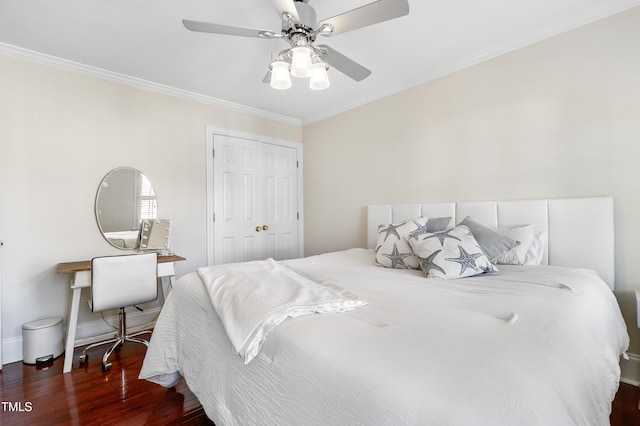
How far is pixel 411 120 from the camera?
3.04m

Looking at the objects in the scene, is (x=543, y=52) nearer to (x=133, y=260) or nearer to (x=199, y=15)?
(x=199, y=15)

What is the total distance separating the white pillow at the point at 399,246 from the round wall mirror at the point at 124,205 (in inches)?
92.8

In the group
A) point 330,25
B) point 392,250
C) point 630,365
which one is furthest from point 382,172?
point 630,365

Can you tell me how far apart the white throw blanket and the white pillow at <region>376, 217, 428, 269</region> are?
84cm

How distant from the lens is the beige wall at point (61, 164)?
241cm

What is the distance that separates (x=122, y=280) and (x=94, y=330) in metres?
0.91

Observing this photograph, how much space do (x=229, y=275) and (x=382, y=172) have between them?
2167 millimetres

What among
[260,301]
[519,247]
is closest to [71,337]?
[260,301]

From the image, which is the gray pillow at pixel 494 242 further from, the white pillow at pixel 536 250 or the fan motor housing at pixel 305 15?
the fan motor housing at pixel 305 15

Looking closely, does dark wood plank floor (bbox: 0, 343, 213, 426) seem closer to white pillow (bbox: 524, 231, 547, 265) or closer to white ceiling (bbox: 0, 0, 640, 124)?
white pillow (bbox: 524, 231, 547, 265)

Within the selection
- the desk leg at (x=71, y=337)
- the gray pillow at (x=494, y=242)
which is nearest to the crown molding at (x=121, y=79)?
the desk leg at (x=71, y=337)

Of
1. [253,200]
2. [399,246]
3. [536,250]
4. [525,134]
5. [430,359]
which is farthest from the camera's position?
[253,200]

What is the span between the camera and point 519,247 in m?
2.04

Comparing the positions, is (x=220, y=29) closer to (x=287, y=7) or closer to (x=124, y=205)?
(x=287, y=7)
